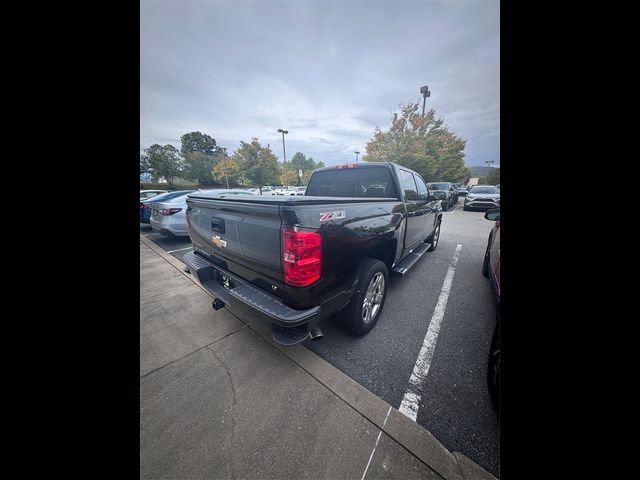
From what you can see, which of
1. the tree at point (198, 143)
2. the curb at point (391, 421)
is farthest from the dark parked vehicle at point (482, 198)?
the tree at point (198, 143)

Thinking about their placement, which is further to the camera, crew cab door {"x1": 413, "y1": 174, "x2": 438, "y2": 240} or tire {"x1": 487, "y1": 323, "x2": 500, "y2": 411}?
crew cab door {"x1": 413, "y1": 174, "x2": 438, "y2": 240}

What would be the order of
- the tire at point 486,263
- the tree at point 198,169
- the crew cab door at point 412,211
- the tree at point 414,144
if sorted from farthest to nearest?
the tree at point 198,169, the tree at point 414,144, the tire at point 486,263, the crew cab door at point 412,211

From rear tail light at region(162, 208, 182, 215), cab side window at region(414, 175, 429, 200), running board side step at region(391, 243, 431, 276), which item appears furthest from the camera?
rear tail light at region(162, 208, 182, 215)

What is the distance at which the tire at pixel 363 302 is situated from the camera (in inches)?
99.5

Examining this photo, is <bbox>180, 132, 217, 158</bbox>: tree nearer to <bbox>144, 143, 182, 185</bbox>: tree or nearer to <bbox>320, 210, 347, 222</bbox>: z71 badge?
<bbox>144, 143, 182, 185</bbox>: tree

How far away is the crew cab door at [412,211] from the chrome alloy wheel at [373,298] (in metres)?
1.07

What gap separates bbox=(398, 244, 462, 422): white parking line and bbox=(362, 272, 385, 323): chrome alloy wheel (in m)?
0.66

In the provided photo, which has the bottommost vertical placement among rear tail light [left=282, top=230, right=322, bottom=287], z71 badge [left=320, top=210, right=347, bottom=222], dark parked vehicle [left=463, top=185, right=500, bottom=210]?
rear tail light [left=282, top=230, right=322, bottom=287]

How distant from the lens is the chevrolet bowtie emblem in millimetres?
2490

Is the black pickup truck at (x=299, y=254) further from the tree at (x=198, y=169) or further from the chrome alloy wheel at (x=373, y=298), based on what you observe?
the tree at (x=198, y=169)

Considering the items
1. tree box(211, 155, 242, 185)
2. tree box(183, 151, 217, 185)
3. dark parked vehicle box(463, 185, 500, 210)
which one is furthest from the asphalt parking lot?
tree box(183, 151, 217, 185)
